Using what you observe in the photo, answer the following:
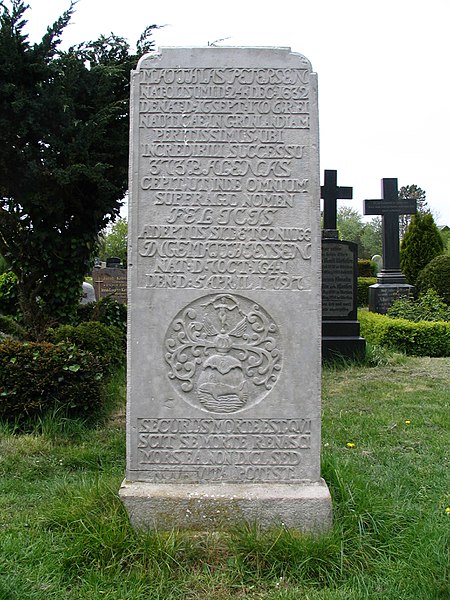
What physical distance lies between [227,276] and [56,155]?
4.84m

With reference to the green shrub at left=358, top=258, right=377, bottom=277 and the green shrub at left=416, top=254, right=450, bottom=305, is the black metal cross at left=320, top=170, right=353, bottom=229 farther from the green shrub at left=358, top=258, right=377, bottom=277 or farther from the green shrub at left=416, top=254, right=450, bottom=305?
the green shrub at left=358, top=258, right=377, bottom=277

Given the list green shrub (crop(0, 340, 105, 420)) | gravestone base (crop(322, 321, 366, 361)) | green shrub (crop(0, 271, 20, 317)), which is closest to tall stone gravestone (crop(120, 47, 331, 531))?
green shrub (crop(0, 340, 105, 420))

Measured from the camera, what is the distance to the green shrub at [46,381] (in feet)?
17.0

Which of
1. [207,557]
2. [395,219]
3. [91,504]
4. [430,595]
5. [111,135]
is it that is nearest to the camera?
[430,595]

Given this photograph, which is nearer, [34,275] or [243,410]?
[243,410]

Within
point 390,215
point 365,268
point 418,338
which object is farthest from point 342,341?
point 365,268

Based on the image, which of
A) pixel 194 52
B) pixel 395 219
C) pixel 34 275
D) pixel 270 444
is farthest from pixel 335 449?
pixel 395 219

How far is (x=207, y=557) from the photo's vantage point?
299 centimetres

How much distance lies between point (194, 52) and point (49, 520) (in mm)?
2616

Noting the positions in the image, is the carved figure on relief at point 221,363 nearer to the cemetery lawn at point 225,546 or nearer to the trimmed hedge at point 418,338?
the cemetery lawn at point 225,546

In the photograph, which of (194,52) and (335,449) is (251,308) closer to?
(194,52)

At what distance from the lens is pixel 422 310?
40.9ft

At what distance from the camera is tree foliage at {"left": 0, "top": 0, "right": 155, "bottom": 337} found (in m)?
7.21

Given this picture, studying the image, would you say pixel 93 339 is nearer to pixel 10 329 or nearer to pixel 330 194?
pixel 10 329
